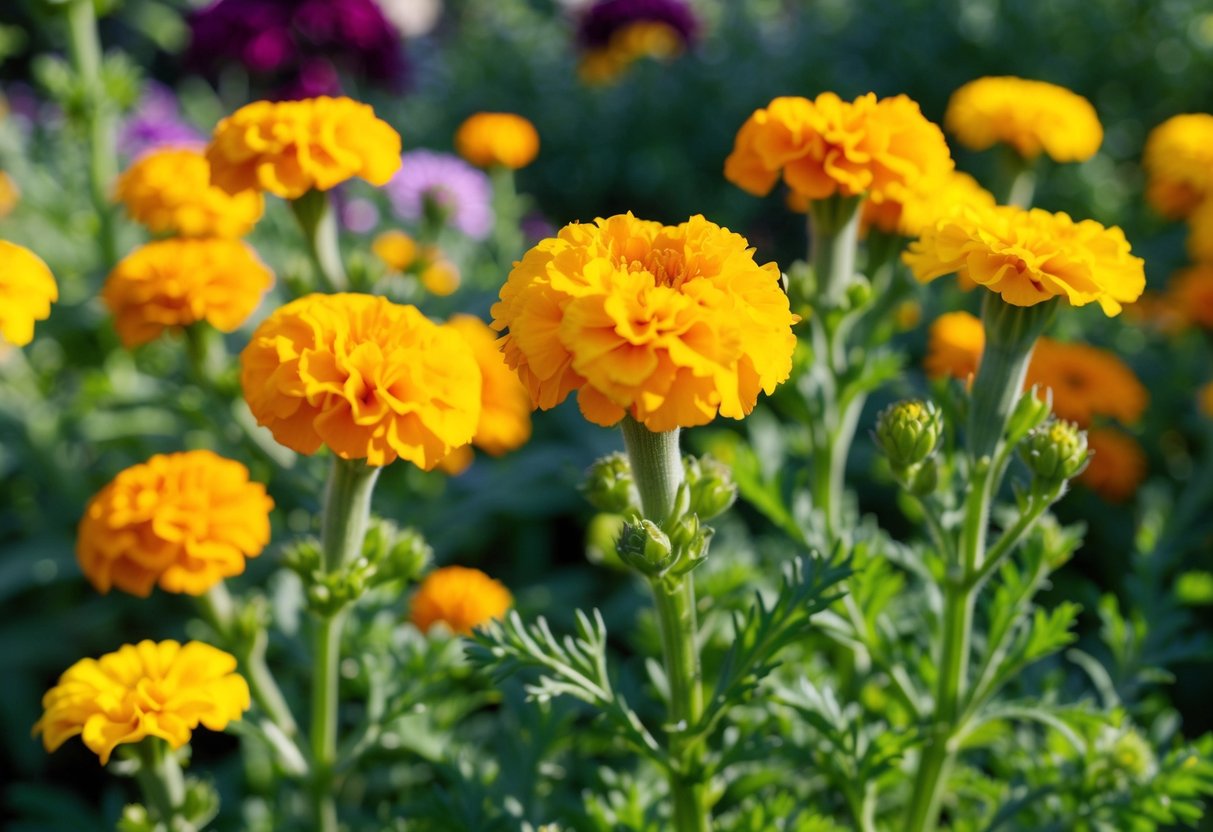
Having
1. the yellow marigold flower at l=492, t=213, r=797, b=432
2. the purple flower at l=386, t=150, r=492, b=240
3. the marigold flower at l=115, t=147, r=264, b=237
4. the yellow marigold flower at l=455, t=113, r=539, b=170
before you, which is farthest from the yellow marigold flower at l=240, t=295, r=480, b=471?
the yellow marigold flower at l=455, t=113, r=539, b=170

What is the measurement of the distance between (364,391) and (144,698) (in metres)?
0.49

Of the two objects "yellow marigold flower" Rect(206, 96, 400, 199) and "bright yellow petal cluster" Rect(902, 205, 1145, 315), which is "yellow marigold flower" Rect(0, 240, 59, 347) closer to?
"yellow marigold flower" Rect(206, 96, 400, 199)

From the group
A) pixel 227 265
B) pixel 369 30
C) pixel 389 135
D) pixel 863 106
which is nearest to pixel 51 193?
pixel 369 30

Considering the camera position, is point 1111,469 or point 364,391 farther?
point 1111,469

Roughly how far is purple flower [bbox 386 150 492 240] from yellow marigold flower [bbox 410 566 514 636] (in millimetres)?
951

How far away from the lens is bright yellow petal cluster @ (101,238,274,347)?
6.13 ft

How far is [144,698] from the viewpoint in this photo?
132cm

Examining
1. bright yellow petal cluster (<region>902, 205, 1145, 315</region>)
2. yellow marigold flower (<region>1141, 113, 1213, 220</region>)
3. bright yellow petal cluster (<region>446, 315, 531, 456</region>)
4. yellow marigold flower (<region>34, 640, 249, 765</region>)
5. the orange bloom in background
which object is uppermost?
bright yellow petal cluster (<region>902, 205, 1145, 315</region>)

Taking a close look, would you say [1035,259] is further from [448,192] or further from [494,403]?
[448,192]

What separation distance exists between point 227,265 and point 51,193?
175 cm

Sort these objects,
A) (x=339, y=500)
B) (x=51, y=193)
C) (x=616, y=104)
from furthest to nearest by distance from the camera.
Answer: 1. (x=616, y=104)
2. (x=51, y=193)
3. (x=339, y=500)

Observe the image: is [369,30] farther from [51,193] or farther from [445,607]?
[445,607]

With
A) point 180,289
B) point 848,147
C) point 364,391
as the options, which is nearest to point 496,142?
point 180,289

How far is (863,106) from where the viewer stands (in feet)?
4.98
